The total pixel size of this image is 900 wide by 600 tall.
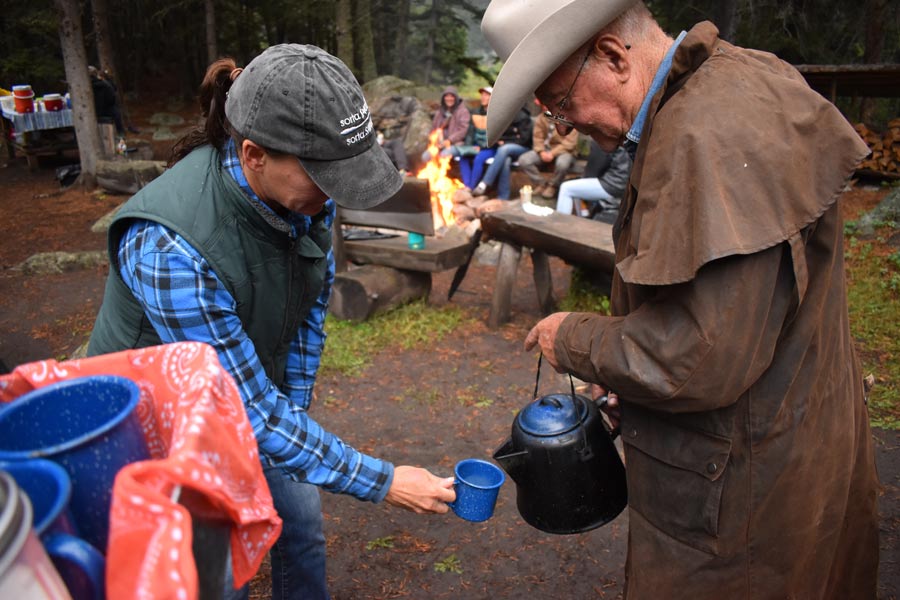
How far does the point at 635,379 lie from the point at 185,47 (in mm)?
27607

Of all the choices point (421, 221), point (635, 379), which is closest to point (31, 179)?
point (421, 221)

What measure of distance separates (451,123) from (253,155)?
1093cm

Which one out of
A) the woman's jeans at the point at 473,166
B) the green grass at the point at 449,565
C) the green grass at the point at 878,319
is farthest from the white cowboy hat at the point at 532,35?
the woman's jeans at the point at 473,166

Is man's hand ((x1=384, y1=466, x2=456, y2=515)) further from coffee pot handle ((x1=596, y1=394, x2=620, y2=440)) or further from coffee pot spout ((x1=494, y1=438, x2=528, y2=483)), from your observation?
coffee pot handle ((x1=596, y1=394, x2=620, y2=440))

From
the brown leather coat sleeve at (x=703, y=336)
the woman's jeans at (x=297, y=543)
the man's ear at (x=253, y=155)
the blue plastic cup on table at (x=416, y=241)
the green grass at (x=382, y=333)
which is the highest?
the man's ear at (x=253, y=155)

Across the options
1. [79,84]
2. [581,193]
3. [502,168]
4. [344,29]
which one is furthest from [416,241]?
[344,29]

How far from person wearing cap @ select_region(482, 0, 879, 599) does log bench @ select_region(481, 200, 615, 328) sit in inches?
162

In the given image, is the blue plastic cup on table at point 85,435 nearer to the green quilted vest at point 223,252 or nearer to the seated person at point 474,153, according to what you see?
the green quilted vest at point 223,252

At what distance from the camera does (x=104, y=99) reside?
627 inches

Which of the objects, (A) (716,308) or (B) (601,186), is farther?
(B) (601,186)

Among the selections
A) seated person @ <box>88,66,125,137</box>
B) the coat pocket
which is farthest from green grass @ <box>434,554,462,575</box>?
seated person @ <box>88,66,125,137</box>

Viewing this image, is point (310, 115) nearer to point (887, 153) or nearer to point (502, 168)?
point (502, 168)

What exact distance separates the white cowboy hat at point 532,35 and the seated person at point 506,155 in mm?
9201

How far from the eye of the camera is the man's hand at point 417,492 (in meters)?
2.09
